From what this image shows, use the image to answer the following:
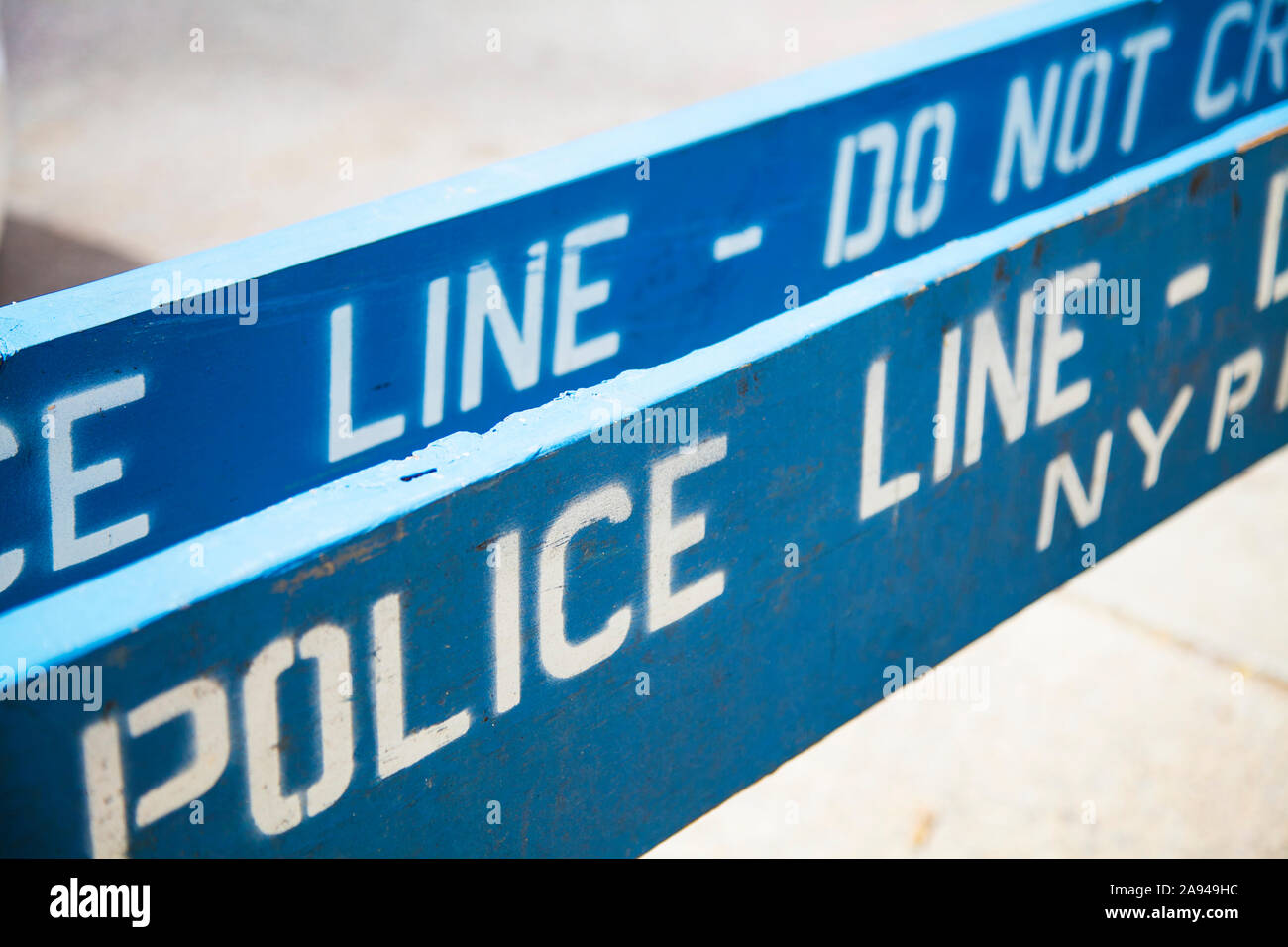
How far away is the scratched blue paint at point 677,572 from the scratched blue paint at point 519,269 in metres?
1.07

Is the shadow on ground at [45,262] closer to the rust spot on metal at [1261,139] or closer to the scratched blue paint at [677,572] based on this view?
the scratched blue paint at [677,572]

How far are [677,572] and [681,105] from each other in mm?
4770

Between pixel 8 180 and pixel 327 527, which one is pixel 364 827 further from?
pixel 8 180

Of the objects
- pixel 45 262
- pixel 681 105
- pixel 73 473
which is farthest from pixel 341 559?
pixel 681 105

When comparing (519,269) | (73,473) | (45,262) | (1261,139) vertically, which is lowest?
(45,262)

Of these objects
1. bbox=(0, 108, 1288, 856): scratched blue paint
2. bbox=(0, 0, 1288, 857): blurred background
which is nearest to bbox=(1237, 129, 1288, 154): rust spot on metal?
bbox=(0, 108, 1288, 856): scratched blue paint

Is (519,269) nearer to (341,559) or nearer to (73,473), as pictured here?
(73,473)

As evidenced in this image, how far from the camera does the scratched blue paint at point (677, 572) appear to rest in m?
1.41

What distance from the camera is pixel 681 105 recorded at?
627cm

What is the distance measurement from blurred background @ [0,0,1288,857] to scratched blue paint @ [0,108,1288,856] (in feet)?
1.74

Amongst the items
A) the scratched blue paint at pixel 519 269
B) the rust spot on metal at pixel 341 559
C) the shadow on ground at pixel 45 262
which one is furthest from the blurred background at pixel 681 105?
the rust spot on metal at pixel 341 559
